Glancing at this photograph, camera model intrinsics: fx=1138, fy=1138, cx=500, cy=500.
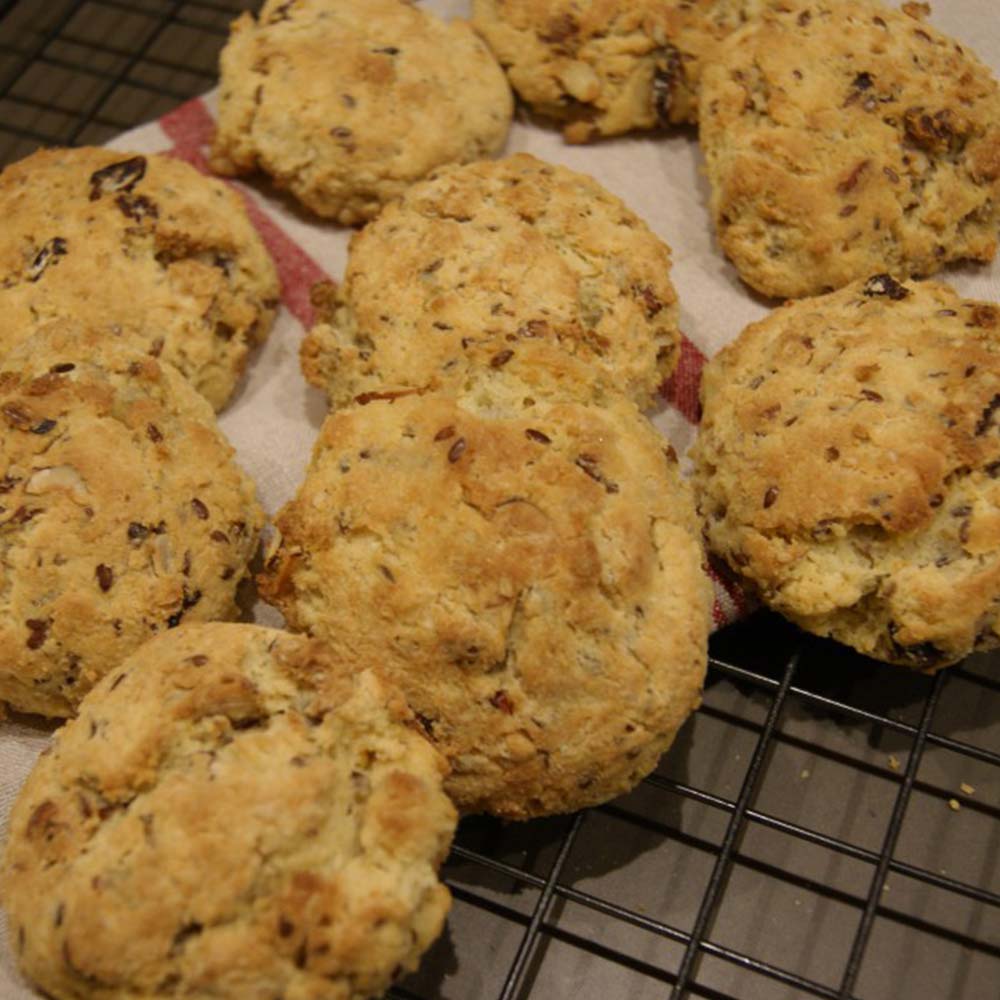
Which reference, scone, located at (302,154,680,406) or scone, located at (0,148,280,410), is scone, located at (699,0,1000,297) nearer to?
scone, located at (302,154,680,406)

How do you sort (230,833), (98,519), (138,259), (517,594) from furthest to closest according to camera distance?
(138,259), (98,519), (517,594), (230,833)

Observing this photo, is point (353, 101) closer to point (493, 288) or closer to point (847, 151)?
point (493, 288)

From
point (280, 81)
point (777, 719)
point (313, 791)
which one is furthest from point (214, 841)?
point (280, 81)

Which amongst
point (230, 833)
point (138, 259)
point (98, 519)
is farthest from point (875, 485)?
point (138, 259)

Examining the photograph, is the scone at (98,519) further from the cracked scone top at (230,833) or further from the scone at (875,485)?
the scone at (875,485)

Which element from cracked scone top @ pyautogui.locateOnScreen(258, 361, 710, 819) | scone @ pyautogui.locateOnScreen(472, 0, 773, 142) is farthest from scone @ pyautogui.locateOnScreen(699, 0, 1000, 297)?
cracked scone top @ pyautogui.locateOnScreen(258, 361, 710, 819)

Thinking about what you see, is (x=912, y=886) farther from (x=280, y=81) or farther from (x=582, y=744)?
(x=280, y=81)

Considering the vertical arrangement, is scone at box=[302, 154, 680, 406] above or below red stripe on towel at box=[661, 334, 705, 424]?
above
